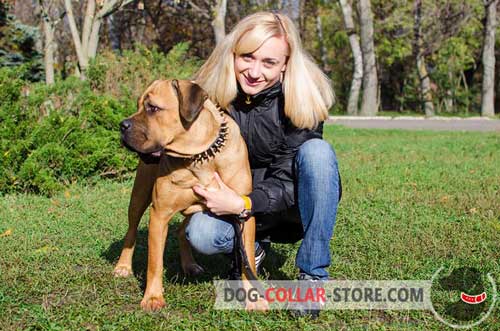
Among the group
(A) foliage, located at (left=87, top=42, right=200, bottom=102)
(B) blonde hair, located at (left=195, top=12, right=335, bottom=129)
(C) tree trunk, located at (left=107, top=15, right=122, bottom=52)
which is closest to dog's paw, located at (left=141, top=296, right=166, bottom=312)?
(B) blonde hair, located at (left=195, top=12, right=335, bottom=129)

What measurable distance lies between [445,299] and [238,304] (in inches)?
48.7

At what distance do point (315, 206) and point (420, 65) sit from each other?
2617 cm

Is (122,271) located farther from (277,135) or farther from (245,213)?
(277,135)

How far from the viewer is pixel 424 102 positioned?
27812mm

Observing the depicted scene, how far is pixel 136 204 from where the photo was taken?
415 cm

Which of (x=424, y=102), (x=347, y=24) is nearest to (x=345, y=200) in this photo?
(x=347, y=24)

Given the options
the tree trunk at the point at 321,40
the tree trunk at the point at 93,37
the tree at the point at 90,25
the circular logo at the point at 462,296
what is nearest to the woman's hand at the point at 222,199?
the circular logo at the point at 462,296

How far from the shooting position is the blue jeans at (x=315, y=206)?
345 centimetres

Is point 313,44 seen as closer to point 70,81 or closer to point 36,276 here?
point 70,81

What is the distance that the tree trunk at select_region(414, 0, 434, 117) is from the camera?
25.5 metres

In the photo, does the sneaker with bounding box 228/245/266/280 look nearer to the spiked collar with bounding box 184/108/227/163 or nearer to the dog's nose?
the spiked collar with bounding box 184/108/227/163

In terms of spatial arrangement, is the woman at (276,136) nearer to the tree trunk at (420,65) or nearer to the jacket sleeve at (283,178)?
the jacket sleeve at (283,178)

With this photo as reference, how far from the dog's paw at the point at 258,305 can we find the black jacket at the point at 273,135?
0.55 metres

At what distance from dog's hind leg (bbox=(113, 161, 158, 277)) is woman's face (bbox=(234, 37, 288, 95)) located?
0.91m
